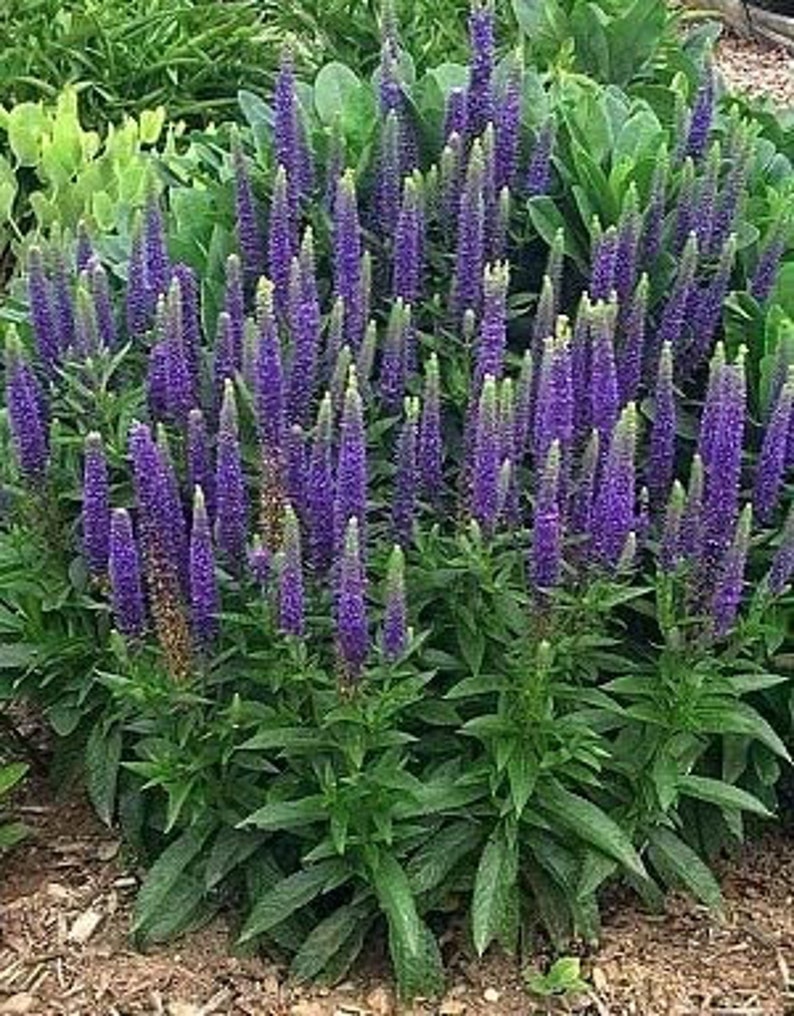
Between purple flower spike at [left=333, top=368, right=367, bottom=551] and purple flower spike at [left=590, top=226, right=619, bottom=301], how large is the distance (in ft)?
2.37

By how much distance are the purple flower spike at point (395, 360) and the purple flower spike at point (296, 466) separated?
299 millimetres

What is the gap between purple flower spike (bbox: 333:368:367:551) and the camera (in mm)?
3062

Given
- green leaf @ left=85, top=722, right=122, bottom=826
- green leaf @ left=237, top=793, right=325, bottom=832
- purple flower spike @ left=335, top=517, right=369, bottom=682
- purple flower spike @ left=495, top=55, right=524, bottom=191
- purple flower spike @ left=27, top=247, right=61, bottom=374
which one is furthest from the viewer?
purple flower spike @ left=495, top=55, right=524, bottom=191

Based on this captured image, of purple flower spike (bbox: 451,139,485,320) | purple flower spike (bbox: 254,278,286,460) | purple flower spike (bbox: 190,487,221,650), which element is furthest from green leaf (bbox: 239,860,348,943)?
purple flower spike (bbox: 451,139,485,320)

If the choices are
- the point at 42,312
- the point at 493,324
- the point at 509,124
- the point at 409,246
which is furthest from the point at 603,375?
the point at 42,312

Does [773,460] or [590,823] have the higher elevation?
[773,460]

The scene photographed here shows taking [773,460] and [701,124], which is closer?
[773,460]

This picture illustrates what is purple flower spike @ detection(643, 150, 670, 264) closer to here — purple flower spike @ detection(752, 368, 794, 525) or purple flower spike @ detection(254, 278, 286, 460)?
purple flower spike @ detection(752, 368, 794, 525)

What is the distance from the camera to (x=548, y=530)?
3.16 m

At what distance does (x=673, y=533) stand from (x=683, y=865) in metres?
0.80

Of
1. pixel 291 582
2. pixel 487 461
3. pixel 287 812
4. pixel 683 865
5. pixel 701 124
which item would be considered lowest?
pixel 683 865

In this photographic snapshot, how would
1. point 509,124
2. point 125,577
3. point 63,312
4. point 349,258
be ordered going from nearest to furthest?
point 125,577
point 349,258
point 63,312
point 509,124

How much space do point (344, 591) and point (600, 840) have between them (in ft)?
2.59

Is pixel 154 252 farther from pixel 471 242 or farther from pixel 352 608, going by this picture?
pixel 352 608
